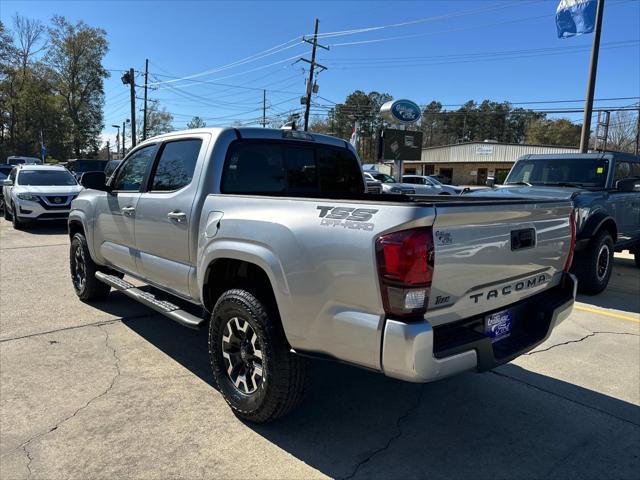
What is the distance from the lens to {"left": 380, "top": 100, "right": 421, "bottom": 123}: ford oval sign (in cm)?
1769

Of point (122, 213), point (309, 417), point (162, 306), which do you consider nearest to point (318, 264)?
point (309, 417)

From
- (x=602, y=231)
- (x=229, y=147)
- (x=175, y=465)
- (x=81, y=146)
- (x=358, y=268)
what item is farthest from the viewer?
(x=81, y=146)

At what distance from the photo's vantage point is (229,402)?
327cm

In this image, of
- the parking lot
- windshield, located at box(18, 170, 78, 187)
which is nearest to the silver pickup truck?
the parking lot

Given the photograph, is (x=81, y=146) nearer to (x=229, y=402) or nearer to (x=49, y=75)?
(x=49, y=75)

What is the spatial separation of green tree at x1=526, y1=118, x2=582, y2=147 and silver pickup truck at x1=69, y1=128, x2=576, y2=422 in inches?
3586

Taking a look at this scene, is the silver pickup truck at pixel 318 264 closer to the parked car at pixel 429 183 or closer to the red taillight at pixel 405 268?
the red taillight at pixel 405 268

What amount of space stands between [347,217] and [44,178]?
1398 cm

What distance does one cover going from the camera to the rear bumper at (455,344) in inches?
90.7

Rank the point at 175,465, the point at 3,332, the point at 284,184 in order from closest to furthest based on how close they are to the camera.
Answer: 1. the point at 175,465
2. the point at 284,184
3. the point at 3,332

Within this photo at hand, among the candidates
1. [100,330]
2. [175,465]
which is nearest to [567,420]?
[175,465]

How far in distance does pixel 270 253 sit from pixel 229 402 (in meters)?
1.17

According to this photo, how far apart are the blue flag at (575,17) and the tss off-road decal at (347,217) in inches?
591

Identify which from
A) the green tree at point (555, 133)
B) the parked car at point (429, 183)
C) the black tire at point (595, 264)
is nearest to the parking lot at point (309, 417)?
the black tire at point (595, 264)
